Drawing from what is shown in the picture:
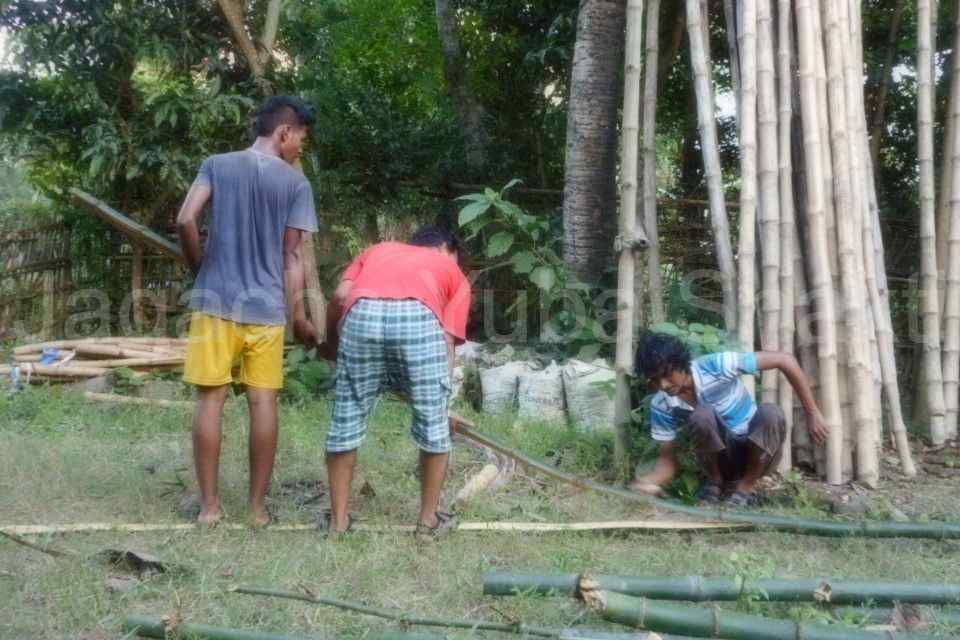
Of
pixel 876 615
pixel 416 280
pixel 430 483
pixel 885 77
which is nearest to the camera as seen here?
pixel 876 615

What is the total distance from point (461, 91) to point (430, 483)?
21.7ft

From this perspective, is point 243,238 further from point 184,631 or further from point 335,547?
point 184,631

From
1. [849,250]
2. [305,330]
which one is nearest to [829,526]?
[849,250]

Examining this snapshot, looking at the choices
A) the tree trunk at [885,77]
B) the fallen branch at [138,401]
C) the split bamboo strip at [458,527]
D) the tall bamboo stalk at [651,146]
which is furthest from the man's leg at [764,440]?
the tree trunk at [885,77]

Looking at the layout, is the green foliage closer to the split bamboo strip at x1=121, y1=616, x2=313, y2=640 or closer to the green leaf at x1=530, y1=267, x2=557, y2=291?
the green leaf at x1=530, y1=267, x2=557, y2=291

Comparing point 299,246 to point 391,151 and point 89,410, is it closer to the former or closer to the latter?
point 89,410

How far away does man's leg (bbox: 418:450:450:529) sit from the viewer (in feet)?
12.6

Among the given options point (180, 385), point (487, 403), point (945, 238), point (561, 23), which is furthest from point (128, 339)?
point (945, 238)

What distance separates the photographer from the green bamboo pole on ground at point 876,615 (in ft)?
10.0

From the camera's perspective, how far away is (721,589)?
3.09 m

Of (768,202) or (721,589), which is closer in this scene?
(721,589)

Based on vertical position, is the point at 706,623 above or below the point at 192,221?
below

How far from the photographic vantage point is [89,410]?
6.31 meters

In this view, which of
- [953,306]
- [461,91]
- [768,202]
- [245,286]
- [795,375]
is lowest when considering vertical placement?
[795,375]
